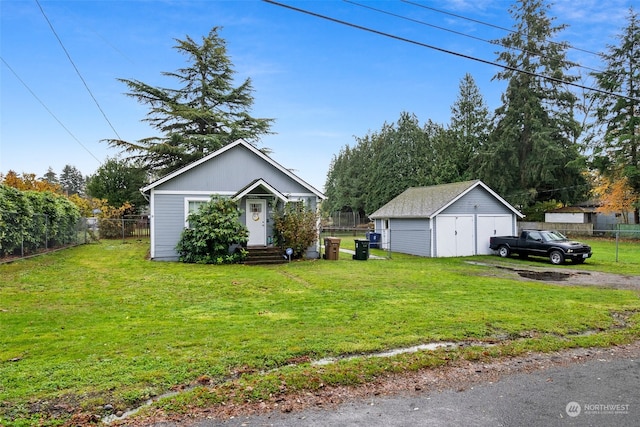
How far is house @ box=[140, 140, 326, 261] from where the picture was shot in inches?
626

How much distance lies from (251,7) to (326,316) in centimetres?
843

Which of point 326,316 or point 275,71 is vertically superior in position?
point 275,71

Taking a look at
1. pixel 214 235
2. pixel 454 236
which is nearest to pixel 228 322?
pixel 214 235

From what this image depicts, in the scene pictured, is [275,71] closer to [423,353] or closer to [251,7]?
[251,7]

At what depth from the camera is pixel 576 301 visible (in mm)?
8477

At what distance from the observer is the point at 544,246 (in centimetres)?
1712

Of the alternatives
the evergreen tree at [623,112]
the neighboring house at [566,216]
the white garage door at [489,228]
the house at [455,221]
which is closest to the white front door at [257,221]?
the house at [455,221]

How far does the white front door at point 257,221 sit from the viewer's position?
1688 centimetres

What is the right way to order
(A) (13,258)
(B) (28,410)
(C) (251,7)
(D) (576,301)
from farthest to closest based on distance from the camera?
(A) (13,258) → (C) (251,7) → (D) (576,301) → (B) (28,410)

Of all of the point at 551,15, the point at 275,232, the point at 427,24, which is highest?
the point at 551,15

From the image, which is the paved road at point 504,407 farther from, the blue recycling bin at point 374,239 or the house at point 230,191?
the blue recycling bin at point 374,239

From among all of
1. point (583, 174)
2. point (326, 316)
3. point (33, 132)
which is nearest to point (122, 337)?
point (326, 316)

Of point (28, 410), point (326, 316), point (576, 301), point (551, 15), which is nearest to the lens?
point (28, 410)

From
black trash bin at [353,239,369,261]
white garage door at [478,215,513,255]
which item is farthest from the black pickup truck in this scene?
black trash bin at [353,239,369,261]
